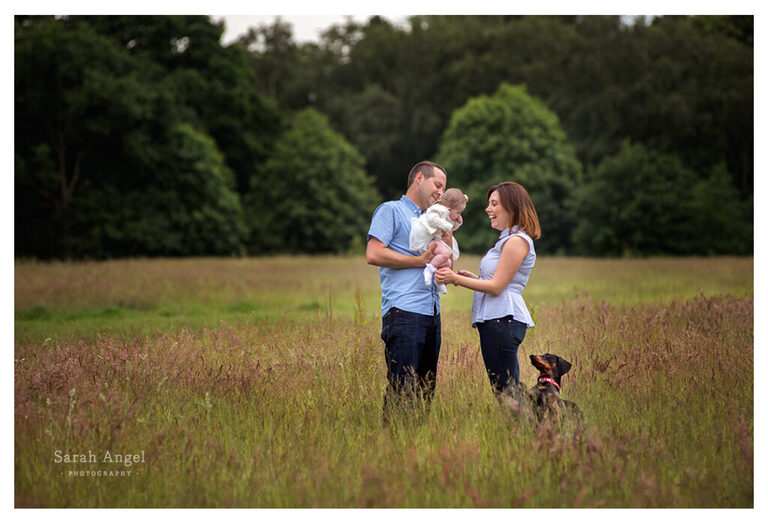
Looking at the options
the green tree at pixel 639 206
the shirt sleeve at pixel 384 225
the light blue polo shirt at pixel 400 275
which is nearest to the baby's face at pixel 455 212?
the light blue polo shirt at pixel 400 275

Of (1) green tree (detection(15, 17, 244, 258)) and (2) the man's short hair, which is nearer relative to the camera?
(2) the man's short hair

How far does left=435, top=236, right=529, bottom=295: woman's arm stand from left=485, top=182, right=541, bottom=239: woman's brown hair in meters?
0.14

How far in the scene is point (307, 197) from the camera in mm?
46188

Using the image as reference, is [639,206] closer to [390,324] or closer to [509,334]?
[509,334]

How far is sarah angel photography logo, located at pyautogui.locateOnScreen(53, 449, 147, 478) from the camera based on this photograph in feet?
15.2

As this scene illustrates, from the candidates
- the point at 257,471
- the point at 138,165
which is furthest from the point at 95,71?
the point at 257,471

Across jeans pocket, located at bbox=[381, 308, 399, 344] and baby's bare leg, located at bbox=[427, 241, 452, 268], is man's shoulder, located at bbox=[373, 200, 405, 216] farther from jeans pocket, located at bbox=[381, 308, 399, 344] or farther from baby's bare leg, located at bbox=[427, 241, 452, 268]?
jeans pocket, located at bbox=[381, 308, 399, 344]

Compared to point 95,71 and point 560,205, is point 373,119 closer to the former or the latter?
point 560,205

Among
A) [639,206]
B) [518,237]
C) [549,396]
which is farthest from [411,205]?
[639,206]

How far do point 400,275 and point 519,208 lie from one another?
1022 mm

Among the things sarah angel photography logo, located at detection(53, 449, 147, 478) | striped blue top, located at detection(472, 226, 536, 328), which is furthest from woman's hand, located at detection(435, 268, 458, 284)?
sarah angel photography logo, located at detection(53, 449, 147, 478)

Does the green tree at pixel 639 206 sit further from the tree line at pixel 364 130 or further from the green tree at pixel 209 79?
the green tree at pixel 209 79

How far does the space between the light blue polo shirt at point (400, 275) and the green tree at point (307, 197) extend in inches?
1568

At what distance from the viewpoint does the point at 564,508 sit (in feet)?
13.6
